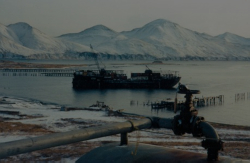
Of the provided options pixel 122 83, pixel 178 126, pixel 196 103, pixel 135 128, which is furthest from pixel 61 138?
pixel 122 83

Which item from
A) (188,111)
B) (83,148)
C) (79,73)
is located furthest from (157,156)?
(79,73)

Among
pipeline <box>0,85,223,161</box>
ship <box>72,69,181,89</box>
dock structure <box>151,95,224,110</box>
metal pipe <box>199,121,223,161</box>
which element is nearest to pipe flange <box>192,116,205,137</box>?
pipeline <box>0,85,223,161</box>

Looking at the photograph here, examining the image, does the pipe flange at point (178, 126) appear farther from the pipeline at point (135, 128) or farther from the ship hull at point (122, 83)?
the ship hull at point (122, 83)

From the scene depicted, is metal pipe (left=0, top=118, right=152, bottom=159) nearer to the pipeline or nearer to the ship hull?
the pipeline

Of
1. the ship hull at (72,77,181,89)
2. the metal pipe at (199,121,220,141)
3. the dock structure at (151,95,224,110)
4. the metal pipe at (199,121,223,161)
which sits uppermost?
→ the metal pipe at (199,121,220,141)

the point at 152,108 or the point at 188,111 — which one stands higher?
the point at 188,111

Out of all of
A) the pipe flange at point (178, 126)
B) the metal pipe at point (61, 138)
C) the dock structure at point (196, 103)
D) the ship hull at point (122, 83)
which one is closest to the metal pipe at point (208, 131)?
the pipe flange at point (178, 126)

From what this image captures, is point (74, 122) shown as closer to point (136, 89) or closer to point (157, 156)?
point (157, 156)

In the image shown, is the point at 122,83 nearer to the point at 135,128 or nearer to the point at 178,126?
the point at 135,128
